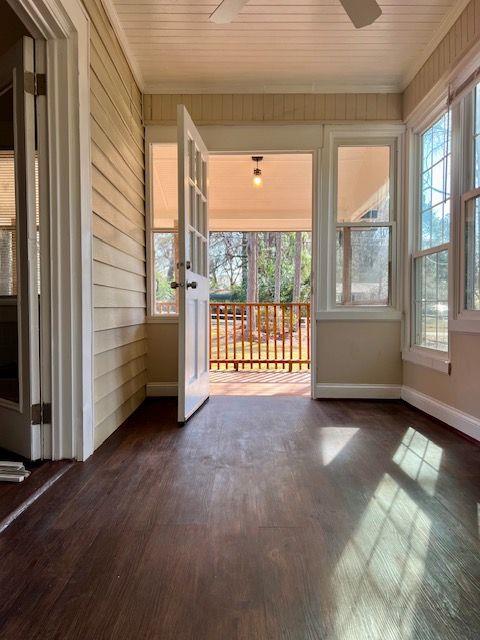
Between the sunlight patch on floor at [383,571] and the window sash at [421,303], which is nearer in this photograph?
the sunlight patch on floor at [383,571]

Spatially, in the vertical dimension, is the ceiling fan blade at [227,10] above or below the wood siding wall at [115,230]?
above

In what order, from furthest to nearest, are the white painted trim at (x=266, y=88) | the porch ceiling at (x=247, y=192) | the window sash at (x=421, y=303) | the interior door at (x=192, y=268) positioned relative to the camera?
the porch ceiling at (x=247, y=192)
the white painted trim at (x=266, y=88)
the window sash at (x=421, y=303)
the interior door at (x=192, y=268)

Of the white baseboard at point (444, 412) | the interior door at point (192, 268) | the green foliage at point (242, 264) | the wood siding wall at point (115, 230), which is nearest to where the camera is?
the wood siding wall at point (115, 230)

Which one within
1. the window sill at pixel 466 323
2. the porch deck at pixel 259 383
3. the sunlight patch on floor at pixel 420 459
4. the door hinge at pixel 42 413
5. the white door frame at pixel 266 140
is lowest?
the porch deck at pixel 259 383

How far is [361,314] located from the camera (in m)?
3.27

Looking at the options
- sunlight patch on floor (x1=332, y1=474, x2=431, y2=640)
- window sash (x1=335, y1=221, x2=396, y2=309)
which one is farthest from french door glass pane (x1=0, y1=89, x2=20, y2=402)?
window sash (x1=335, y1=221, x2=396, y2=309)

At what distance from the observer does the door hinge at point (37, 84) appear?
1.85 meters

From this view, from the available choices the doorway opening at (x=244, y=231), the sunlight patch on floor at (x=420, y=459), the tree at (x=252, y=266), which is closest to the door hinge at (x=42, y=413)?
the doorway opening at (x=244, y=231)

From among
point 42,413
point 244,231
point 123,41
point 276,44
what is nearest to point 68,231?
point 42,413

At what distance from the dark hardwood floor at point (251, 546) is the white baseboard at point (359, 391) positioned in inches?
43.5

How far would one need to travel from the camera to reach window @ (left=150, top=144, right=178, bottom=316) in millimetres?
3337

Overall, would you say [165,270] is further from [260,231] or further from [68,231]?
[260,231]

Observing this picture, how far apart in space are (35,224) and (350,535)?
188 cm

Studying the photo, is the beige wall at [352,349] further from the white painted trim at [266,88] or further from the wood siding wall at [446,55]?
the white painted trim at [266,88]
